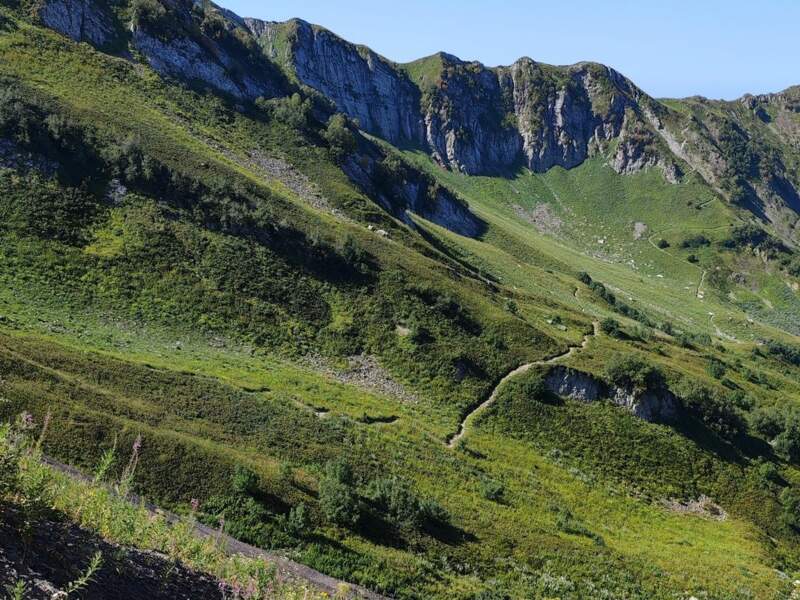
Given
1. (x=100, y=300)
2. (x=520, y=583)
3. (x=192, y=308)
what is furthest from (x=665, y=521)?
(x=100, y=300)

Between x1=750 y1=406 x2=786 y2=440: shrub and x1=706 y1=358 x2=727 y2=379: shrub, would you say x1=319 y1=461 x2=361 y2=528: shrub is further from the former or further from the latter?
x1=706 y1=358 x2=727 y2=379: shrub

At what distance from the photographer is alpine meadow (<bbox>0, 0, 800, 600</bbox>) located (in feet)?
76.9

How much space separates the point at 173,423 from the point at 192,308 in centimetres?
2126

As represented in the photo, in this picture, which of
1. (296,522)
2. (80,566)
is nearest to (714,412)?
(296,522)

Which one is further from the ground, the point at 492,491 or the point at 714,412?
the point at 714,412

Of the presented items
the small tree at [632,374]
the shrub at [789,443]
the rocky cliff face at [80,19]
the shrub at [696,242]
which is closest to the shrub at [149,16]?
the rocky cliff face at [80,19]

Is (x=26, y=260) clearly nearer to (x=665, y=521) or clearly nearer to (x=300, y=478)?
(x=300, y=478)

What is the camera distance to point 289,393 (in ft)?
145

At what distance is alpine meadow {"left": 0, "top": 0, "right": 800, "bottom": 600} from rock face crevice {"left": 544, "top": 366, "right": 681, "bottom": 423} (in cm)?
26

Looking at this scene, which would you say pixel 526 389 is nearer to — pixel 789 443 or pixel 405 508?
pixel 405 508

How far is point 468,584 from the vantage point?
26672 millimetres

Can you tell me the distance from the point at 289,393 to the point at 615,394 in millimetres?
32765

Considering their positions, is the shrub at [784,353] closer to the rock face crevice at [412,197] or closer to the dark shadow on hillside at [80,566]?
the rock face crevice at [412,197]

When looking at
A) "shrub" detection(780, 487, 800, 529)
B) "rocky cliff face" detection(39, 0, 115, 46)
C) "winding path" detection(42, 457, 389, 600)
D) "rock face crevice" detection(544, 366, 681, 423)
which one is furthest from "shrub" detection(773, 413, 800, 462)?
"rocky cliff face" detection(39, 0, 115, 46)
